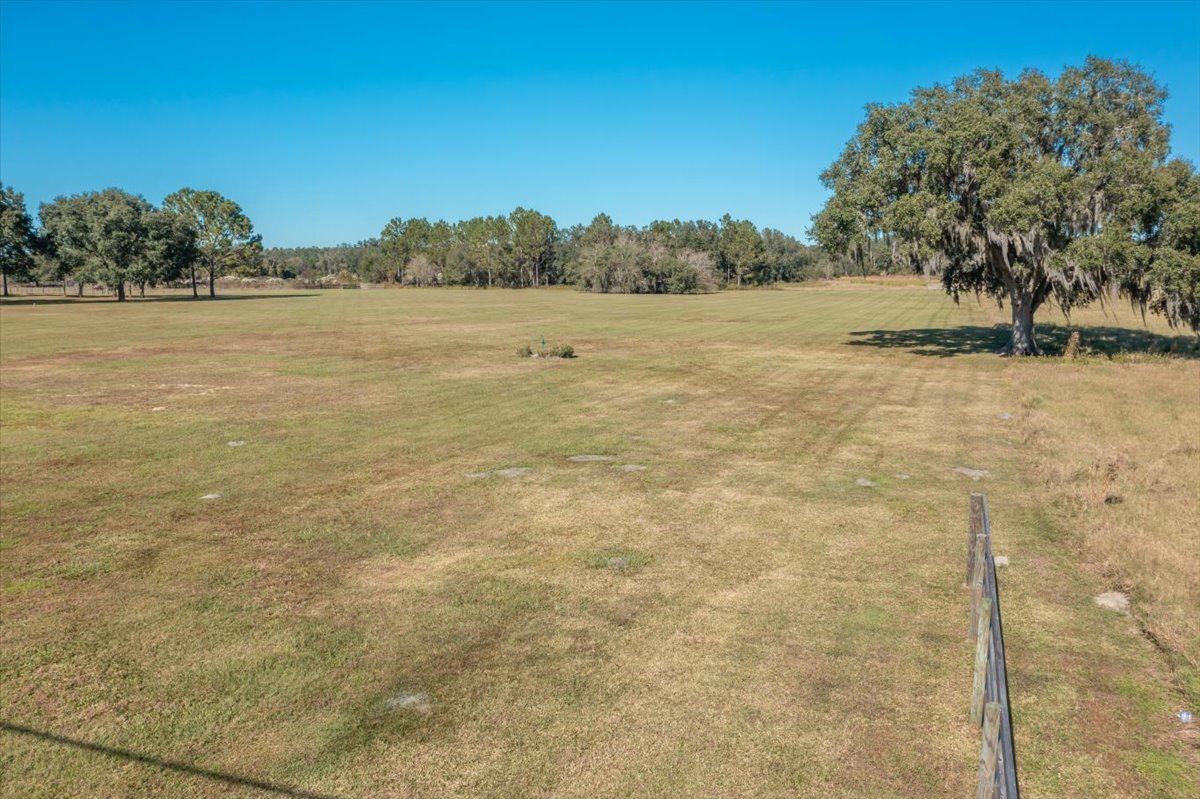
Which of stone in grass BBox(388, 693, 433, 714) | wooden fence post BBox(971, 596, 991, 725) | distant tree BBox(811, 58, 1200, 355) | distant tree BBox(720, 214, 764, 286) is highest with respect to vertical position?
distant tree BBox(720, 214, 764, 286)

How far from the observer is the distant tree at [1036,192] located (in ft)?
83.3

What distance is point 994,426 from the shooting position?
17.2 m

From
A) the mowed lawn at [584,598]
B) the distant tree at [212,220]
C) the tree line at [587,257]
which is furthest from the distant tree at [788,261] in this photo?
the mowed lawn at [584,598]

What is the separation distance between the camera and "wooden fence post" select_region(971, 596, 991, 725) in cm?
478

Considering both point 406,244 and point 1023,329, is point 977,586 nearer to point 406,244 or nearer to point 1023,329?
point 1023,329

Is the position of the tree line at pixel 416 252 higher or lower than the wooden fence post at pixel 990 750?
higher

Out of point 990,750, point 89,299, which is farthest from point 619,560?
point 89,299

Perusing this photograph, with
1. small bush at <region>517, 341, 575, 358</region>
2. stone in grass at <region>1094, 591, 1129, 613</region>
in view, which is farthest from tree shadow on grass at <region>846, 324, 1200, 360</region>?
stone in grass at <region>1094, 591, 1129, 613</region>

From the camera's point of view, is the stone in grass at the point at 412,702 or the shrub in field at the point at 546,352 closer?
the stone in grass at the point at 412,702

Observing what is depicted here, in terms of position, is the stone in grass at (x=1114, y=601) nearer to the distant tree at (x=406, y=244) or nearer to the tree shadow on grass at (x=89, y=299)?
the tree shadow on grass at (x=89, y=299)

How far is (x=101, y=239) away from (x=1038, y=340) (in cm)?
8189

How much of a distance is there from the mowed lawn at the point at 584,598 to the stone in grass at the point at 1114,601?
0.38ft

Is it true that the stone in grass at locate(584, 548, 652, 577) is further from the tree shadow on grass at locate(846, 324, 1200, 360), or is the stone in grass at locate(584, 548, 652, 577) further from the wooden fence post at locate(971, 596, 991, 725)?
the tree shadow on grass at locate(846, 324, 1200, 360)

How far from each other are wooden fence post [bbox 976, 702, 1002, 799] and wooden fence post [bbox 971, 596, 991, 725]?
67 cm
